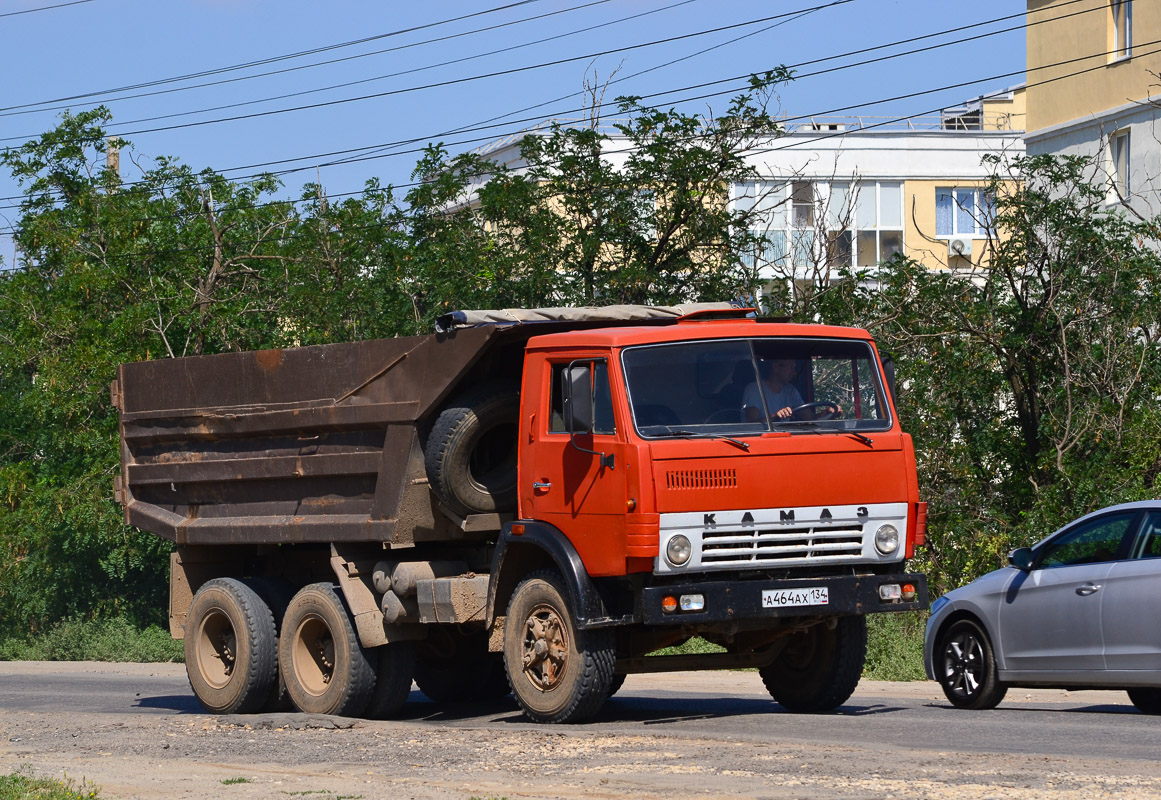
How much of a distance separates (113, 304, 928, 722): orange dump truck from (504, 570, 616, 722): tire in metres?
0.02

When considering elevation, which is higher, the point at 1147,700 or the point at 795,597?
the point at 795,597

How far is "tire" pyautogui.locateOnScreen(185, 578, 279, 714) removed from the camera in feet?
42.7

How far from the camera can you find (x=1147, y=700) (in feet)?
37.7

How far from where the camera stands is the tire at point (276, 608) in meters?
13.2

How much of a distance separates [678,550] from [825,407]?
4.88 feet

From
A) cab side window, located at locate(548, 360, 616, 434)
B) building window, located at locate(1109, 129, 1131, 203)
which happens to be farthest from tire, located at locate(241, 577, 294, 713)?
building window, located at locate(1109, 129, 1131, 203)

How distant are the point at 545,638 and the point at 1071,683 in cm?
373

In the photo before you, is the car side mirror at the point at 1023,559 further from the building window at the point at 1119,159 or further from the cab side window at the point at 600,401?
the building window at the point at 1119,159

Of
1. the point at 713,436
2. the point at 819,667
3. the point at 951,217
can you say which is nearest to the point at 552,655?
the point at 713,436

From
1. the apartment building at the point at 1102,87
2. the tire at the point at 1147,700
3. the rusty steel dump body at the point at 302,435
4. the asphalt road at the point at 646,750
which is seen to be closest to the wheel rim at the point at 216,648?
the asphalt road at the point at 646,750

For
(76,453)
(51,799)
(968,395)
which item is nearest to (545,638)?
(51,799)

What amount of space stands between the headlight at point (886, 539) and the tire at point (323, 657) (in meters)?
4.16

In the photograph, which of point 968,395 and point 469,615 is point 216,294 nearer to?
point 968,395

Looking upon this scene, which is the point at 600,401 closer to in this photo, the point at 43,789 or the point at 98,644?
the point at 43,789
